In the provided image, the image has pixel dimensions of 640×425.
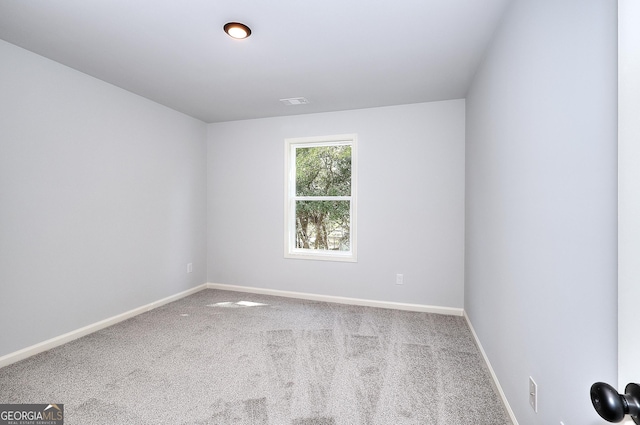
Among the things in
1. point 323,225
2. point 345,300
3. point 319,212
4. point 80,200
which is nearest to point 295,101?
point 319,212

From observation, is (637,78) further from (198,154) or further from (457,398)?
(198,154)

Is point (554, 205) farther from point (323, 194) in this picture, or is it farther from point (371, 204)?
point (323, 194)

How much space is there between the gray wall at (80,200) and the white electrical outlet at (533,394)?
3563 mm

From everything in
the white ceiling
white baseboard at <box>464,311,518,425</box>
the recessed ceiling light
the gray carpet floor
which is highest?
the white ceiling

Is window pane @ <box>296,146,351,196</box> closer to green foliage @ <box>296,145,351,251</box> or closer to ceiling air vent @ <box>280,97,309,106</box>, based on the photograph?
green foliage @ <box>296,145,351,251</box>

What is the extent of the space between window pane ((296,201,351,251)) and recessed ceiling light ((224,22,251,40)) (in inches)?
93.7

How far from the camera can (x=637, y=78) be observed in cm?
67

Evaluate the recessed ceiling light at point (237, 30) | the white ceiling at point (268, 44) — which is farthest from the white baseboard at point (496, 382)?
the recessed ceiling light at point (237, 30)

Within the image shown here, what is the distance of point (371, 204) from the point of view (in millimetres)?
3850

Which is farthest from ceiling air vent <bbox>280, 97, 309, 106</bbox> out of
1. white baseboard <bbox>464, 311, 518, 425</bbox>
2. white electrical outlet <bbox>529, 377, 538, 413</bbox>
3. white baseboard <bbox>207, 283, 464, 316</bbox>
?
white electrical outlet <bbox>529, 377, 538, 413</bbox>

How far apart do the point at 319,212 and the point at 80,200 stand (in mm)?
2644

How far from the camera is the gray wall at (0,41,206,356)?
2398mm

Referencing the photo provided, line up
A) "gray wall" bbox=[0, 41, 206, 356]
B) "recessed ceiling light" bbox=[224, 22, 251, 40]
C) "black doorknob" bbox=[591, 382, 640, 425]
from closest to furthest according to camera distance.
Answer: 1. "black doorknob" bbox=[591, 382, 640, 425]
2. "recessed ceiling light" bbox=[224, 22, 251, 40]
3. "gray wall" bbox=[0, 41, 206, 356]

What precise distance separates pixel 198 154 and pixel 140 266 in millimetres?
1757
